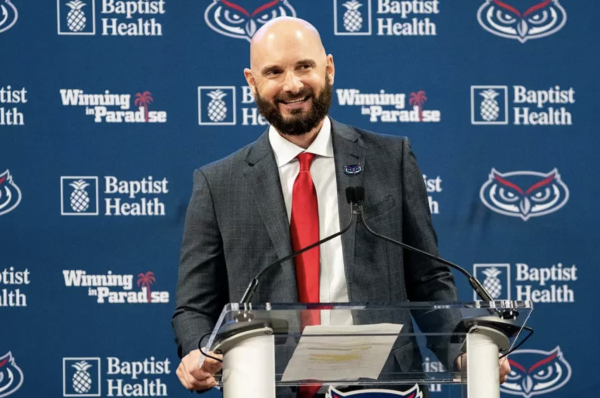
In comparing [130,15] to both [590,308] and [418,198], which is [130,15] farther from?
[590,308]

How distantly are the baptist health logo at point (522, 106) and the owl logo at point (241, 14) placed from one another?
924 millimetres

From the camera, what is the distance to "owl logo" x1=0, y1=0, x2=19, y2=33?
436 cm

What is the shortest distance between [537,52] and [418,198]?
172 cm

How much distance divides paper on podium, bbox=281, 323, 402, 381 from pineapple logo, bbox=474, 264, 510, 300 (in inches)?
89.8

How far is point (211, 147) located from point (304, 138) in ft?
4.53

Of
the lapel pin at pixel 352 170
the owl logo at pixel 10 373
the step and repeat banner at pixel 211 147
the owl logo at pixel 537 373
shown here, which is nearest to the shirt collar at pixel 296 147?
the lapel pin at pixel 352 170

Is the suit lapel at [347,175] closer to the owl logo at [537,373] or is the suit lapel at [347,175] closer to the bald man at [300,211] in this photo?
the bald man at [300,211]

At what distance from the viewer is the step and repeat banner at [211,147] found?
430 centimetres

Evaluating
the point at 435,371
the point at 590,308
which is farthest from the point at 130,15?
the point at 435,371

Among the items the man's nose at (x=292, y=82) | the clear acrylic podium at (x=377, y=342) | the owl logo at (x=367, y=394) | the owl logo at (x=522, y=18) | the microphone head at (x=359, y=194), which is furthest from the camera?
the owl logo at (x=522, y=18)

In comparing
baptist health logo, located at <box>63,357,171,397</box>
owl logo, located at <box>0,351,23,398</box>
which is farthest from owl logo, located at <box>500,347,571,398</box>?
owl logo, located at <box>0,351,23,398</box>

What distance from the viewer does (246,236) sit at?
2912 millimetres

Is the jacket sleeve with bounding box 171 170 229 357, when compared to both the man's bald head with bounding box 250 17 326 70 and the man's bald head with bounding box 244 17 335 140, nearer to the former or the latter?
the man's bald head with bounding box 244 17 335 140

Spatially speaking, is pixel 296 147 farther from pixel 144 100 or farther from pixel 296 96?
pixel 144 100
